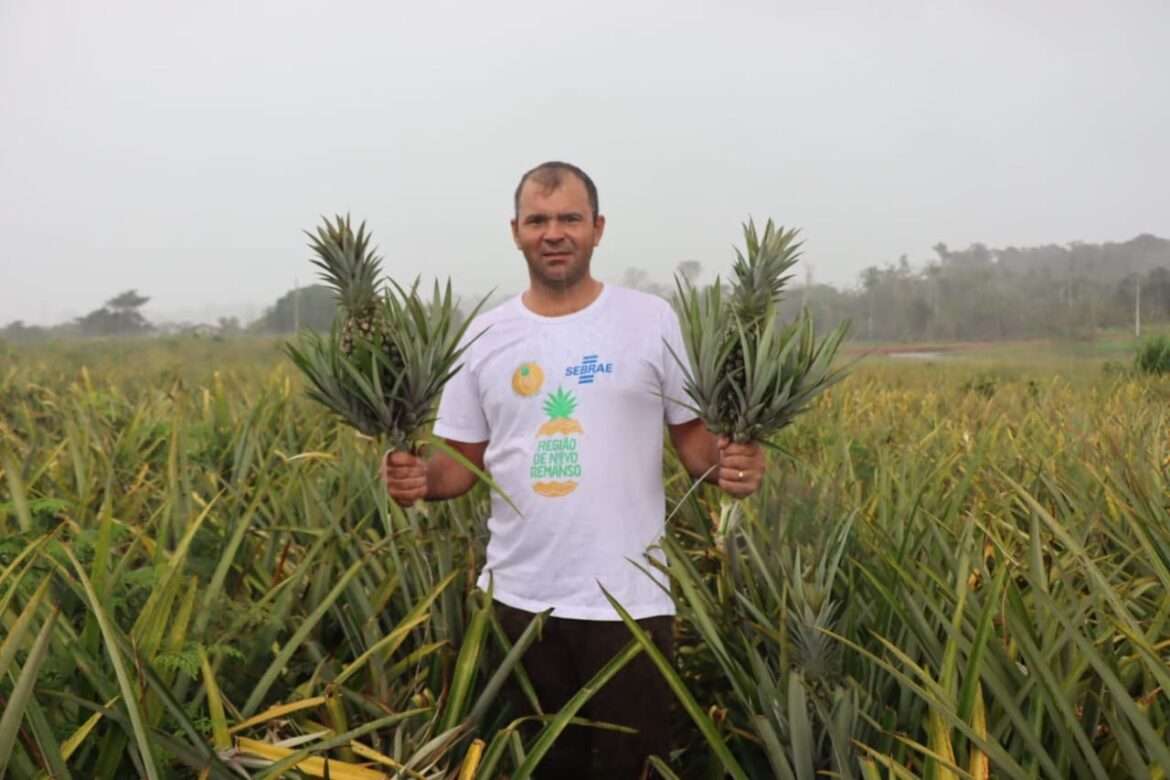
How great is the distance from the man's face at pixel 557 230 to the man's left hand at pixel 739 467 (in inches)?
26.8

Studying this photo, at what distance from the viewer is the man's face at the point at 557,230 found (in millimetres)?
2129

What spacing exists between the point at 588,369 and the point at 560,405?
0.38 ft

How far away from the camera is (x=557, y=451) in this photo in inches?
83.8

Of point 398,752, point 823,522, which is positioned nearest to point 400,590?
point 398,752

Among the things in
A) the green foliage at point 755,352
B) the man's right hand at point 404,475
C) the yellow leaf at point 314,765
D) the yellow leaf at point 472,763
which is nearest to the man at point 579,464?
the man's right hand at point 404,475

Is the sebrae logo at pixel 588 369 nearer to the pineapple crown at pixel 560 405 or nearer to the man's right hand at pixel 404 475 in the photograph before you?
the pineapple crown at pixel 560 405

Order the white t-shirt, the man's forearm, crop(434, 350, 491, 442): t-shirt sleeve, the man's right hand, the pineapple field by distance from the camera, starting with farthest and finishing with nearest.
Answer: crop(434, 350, 491, 442): t-shirt sleeve, the man's forearm, the white t-shirt, the man's right hand, the pineapple field

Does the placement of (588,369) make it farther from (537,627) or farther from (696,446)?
(537,627)

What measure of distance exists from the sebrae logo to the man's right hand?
45 cm

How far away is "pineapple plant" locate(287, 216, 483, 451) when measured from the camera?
5.63 ft

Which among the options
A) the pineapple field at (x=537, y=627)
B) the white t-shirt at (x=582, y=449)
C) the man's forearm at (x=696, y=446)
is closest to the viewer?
the pineapple field at (x=537, y=627)

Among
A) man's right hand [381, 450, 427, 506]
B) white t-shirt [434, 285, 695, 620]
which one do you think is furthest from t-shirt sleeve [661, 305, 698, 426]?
man's right hand [381, 450, 427, 506]

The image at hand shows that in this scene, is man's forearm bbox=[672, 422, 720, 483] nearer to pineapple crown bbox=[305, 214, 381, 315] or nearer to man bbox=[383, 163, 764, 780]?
man bbox=[383, 163, 764, 780]

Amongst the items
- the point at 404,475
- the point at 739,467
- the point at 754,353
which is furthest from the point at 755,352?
the point at 404,475
